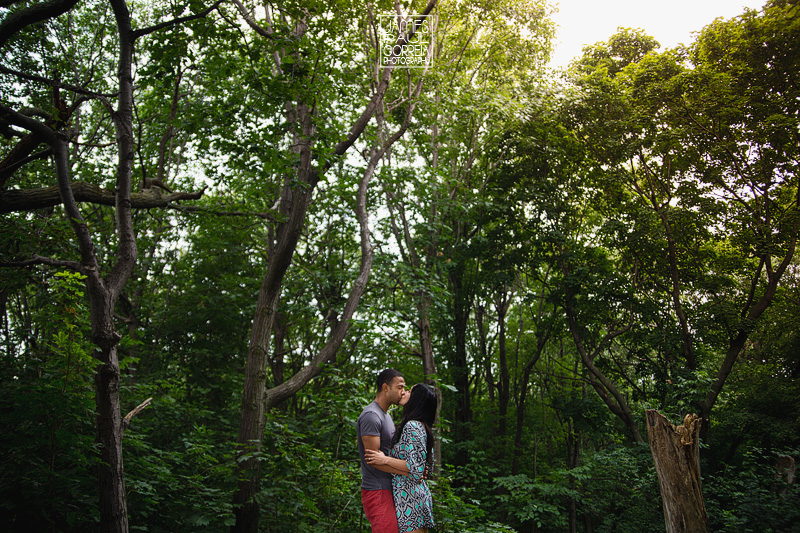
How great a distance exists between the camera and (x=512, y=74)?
12.0 m

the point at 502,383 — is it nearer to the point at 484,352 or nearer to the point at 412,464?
the point at 484,352

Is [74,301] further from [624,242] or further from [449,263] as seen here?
[624,242]

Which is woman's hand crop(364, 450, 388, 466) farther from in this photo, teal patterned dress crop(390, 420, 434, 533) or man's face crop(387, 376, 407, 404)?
man's face crop(387, 376, 407, 404)

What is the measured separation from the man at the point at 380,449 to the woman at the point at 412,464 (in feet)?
0.17

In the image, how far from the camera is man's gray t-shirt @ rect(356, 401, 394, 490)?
3.03m

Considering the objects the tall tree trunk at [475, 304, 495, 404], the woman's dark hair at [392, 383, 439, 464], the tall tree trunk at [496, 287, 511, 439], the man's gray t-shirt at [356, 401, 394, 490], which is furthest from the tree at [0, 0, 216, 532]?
the tall tree trunk at [475, 304, 495, 404]

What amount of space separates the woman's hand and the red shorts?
275mm

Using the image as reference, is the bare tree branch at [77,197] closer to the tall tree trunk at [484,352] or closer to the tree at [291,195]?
the tree at [291,195]

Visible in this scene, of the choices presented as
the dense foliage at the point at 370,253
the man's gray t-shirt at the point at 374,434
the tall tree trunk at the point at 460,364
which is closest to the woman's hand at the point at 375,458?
the man's gray t-shirt at the point at 374,434

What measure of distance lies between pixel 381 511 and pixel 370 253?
18.0 ft

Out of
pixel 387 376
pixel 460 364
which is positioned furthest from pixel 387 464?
pixel 460 364

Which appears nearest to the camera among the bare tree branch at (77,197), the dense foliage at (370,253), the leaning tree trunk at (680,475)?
the bare tree branch at (77,197)

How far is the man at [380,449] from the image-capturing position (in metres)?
2.99

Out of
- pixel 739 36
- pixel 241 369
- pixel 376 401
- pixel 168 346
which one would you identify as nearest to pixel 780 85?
pixel 739 36
